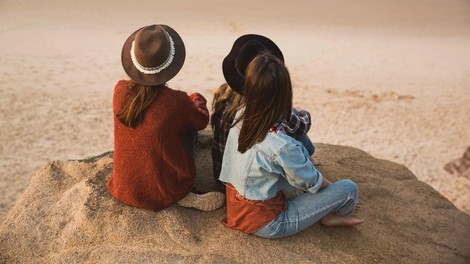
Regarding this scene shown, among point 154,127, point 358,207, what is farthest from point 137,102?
point 358,207

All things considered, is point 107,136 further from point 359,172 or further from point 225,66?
point 225,66

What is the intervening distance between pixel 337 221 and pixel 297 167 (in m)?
0.59

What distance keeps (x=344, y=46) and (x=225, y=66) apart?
812 centimetres

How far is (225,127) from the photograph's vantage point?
2.34m

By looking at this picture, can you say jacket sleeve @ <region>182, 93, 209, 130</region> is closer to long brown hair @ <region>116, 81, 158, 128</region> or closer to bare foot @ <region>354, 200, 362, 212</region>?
long brown hair @ <region>116, 81, 158, 128</region>

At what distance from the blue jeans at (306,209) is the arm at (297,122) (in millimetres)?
325

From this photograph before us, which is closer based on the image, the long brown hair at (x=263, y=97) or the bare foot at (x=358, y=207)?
the long brown hair at (x=263, y=97)

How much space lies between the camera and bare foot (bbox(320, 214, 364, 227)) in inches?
93.0

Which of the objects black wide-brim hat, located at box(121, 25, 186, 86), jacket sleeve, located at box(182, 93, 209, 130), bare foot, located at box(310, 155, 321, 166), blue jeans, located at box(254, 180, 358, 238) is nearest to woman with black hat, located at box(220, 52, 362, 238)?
blue jeans, located at box(254, 180, 358, 238)

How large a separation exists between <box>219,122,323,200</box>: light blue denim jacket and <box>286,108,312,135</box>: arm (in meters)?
0.19

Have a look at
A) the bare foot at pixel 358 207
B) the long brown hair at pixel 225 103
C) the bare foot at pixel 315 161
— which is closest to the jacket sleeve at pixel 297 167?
the long brown hair at pixel 225 103

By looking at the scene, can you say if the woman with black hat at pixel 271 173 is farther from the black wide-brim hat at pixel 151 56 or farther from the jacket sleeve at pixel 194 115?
the black wide-brim hat at pixel 151 56

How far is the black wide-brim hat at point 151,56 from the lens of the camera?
2.01 m

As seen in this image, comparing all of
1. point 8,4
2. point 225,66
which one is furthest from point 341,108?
point 8,4
